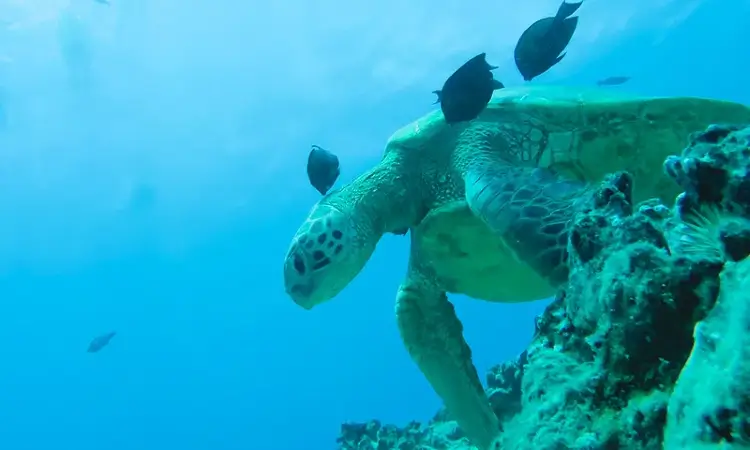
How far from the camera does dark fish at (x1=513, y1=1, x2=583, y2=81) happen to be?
4.23m

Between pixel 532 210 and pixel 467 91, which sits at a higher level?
pixel 467 91

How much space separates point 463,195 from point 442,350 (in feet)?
3.95

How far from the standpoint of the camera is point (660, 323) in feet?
4.17

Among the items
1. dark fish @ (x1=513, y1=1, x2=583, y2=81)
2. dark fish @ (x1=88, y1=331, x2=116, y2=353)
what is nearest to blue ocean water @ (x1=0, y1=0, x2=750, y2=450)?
dark fish @ (x1=513, y1=1, x2=583, y2=81)

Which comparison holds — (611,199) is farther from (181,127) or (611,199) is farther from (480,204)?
(181,127)

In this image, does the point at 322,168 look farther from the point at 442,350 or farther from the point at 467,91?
the point at 442,350

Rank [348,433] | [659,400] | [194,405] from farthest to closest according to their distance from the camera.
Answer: [194,405], [348,433], [659,400]

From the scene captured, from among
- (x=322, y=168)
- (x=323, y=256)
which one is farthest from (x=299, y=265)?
(x=322, y=168)

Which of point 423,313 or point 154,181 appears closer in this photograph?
point 423,313

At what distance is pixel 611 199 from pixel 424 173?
9.28 ft

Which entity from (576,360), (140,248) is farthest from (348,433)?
(140,248)

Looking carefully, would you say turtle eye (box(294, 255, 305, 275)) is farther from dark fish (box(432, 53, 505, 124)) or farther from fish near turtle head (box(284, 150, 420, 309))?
dark fish (box(432, 53, 505, 124))

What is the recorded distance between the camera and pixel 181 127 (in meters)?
28.4

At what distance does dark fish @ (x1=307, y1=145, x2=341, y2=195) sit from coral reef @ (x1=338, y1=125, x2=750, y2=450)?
3327 mm
